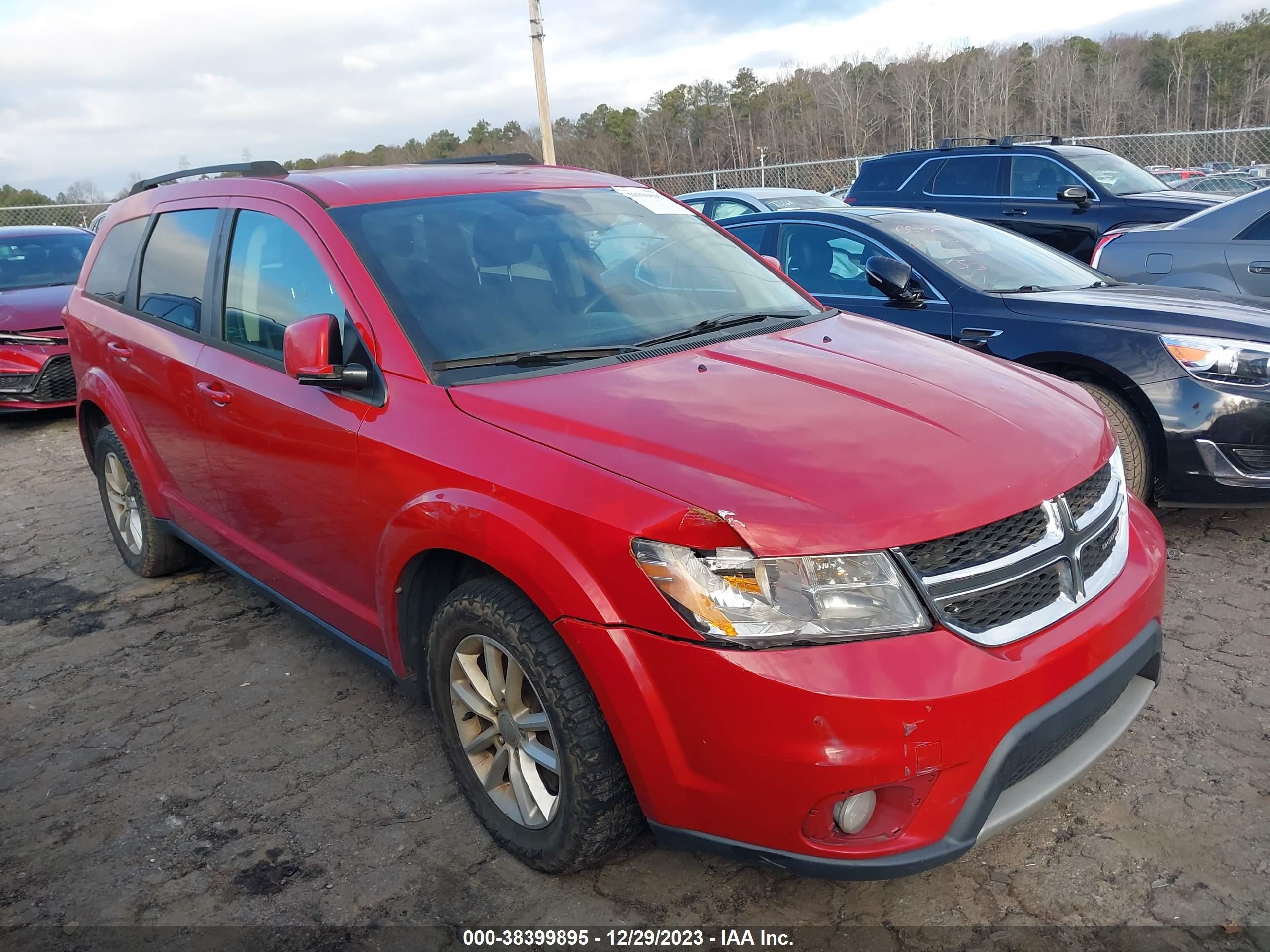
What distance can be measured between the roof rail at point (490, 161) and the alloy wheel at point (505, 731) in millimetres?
2107

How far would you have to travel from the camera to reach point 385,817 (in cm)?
282

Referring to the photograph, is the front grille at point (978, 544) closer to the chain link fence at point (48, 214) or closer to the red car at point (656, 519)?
the red car at point (656, 519)

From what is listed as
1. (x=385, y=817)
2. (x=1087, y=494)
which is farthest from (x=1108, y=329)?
(x=385, y=817)

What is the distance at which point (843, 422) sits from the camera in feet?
7.52

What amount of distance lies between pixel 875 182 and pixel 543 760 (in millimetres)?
9813

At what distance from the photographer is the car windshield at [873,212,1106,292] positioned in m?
5.11

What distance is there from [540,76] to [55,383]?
38.7 ft

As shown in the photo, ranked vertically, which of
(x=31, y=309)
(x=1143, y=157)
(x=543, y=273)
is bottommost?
(x=31, y=309)

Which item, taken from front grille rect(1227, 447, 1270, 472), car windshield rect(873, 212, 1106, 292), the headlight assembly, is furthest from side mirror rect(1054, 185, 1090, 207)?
front grille rect(1227, 447, 1270, 472)

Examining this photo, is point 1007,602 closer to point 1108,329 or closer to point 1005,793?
point 1005,793

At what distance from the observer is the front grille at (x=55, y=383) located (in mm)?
8219

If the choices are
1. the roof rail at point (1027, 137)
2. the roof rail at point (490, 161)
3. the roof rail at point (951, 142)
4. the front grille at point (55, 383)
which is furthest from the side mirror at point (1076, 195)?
the front grille at point (55, 383)

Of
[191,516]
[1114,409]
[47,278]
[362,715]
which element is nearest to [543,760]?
[362,715]

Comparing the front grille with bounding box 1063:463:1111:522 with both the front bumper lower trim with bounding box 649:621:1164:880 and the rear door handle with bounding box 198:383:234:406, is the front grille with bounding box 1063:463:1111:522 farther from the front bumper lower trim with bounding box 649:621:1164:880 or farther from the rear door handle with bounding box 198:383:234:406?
the rear door handle with bounding box 198:383:234:406
